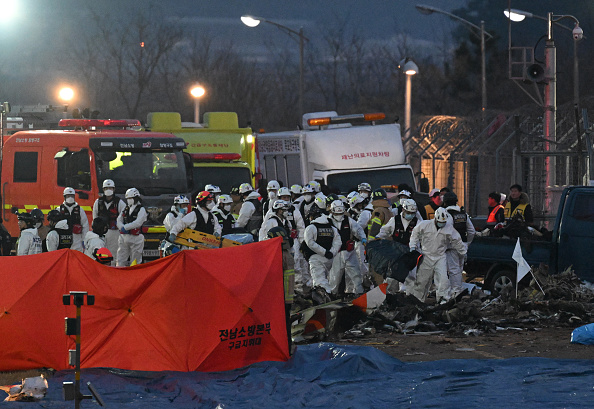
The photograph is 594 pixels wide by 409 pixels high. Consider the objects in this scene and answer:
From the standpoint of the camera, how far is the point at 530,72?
21.5 metres

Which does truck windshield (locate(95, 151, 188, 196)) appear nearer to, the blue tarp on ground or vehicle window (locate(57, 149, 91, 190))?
vehicle window (locate(57, 149, 91, 190))

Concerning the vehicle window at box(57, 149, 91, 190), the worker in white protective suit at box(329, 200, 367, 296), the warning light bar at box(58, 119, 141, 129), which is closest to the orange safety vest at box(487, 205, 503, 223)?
the worker in white protective suit at box(329, 200, 367, 296)

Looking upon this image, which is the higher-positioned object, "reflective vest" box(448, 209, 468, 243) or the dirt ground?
"reflective vest" box(448, 209, 468, 243)

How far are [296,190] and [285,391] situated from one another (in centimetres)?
977

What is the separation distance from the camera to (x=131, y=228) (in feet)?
56.7

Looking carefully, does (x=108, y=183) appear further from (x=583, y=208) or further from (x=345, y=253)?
(x=583, y=208)

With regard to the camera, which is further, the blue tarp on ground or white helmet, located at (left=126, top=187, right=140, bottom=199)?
white helmet, located at (left=126, top=187, right=140, bottom=199)

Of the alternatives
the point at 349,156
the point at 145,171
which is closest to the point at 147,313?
the point at 145,171

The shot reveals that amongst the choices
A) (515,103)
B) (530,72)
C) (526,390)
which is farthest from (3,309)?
(515,103)

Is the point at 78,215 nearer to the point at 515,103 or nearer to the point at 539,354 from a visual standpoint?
the point at 539,354

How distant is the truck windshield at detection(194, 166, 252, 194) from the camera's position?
21.5 metres

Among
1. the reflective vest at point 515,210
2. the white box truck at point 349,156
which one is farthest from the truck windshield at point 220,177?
the reflective vest at point 515,210

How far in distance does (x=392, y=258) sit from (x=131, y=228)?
16.3 feet

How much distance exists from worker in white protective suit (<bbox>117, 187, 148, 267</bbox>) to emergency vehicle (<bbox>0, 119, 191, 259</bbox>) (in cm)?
47
